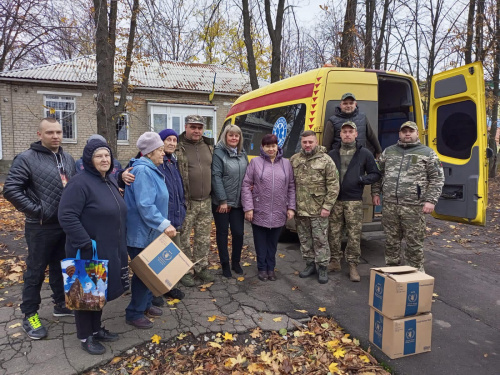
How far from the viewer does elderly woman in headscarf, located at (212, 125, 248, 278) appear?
13.1ft

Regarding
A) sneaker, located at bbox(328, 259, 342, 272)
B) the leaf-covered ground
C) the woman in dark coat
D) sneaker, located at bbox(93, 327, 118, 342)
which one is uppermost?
the woman in dark coat

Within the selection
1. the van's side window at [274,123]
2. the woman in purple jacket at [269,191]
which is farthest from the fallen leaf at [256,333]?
the van's side window at [274,123]

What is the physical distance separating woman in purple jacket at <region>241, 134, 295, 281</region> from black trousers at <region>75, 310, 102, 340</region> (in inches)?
73.6

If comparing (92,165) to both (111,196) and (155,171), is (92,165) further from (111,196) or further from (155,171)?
(155,171)

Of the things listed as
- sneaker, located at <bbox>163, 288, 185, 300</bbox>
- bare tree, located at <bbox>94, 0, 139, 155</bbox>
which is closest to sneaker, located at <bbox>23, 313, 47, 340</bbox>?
sneaker, located at <bbox>163, 288, 185, 300</bbox>

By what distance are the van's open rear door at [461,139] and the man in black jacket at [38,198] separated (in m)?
4.37

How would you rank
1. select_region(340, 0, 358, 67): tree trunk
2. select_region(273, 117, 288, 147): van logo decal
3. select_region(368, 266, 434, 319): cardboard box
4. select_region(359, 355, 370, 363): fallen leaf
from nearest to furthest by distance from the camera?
select_region(368, 266, 434, 319): cardboard box, select_region(359, 355, 370, 363): fallen leaf, select_region(273, 117, 288, 147): van logo decal, select_region(340, 0, 358, 67): tree trunk

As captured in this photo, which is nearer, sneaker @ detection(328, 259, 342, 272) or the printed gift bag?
the printed gift bag

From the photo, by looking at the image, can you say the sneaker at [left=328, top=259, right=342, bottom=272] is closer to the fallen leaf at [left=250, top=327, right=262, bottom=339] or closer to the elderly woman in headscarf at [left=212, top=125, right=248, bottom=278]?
the elderly woman in headscarf at [left=212, top=125, right=248, bottom=278]

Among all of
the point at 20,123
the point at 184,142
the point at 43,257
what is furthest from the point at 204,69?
the point at 43,257

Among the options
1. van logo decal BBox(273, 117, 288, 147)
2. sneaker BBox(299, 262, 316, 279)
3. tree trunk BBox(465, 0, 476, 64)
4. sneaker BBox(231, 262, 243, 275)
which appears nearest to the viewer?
sneaker BBox(299, 262, 316, 279)

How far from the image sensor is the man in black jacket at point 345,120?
4.20 metres

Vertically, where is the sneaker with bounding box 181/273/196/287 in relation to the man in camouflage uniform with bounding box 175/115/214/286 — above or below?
below

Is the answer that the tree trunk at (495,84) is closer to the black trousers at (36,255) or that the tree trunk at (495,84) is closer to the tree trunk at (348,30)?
the tree trunk at (348,30)
